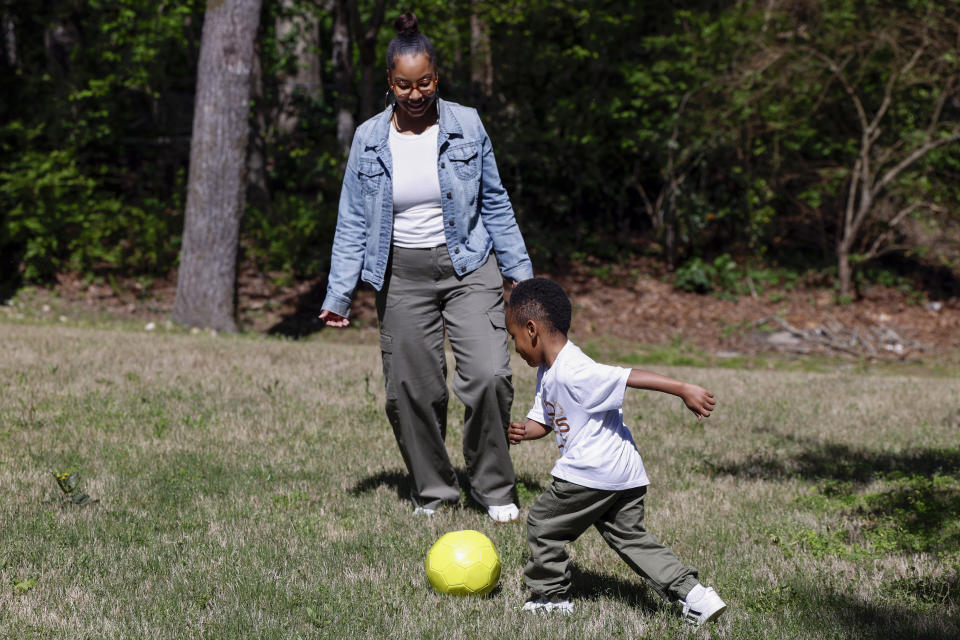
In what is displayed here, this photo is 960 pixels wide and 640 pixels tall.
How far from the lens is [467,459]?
5.17 meters

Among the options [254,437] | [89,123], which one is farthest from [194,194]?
[254,437]

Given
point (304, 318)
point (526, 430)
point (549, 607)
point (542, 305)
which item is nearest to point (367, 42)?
point (304, 318)

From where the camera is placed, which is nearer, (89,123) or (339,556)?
(339,556)

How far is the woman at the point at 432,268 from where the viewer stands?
4.91 m

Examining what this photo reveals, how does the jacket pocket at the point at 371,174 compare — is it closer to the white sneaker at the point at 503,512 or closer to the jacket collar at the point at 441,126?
the jacket collar at the point at 441,126

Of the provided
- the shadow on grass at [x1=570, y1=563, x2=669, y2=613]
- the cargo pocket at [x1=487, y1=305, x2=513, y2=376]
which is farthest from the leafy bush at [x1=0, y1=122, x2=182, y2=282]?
the shadow on grass at [x1=570, y1=563, x2=669, y2=613]

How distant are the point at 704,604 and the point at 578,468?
28.1 inches

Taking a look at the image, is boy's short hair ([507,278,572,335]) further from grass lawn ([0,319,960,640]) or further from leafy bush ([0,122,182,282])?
leafy bush ([0,122,182,282])

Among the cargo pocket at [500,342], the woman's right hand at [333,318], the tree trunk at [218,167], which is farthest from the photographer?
the tree trunk at [218,167]

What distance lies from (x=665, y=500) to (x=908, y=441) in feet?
8.95

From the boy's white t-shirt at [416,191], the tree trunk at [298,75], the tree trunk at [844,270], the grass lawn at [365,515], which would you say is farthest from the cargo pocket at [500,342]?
the tree trunk at [298,75]

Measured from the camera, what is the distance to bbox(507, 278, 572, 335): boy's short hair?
386 centimetres

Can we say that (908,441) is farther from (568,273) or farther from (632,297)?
(568,273)

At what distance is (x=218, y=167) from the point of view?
12.1 metres
